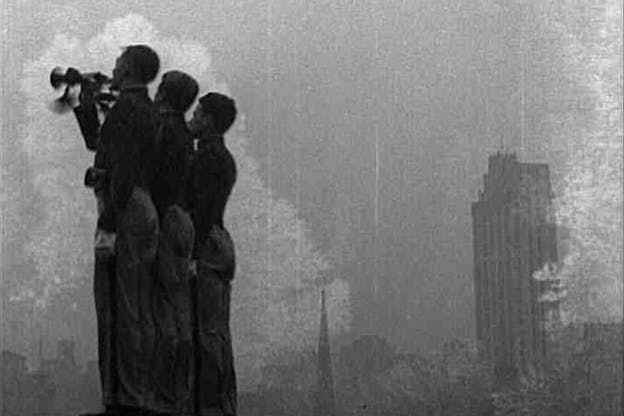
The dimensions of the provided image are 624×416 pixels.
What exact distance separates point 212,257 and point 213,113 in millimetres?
1266

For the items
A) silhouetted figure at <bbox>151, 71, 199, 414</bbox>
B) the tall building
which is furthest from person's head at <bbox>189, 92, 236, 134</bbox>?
the tall building

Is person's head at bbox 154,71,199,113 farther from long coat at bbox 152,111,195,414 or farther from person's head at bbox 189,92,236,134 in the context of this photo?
person's head at bbox 189,92,236,134

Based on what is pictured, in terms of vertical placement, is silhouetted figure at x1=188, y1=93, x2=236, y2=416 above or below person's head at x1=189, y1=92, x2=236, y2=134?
below

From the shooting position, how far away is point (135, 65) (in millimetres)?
9438

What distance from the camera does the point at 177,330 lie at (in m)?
9.41

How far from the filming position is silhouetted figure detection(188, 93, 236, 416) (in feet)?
32.4

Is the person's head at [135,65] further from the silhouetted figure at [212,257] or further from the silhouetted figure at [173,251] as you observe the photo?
the silhouetted figure at [212,257]

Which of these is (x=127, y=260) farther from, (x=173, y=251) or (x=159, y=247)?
(x=173, y=251)

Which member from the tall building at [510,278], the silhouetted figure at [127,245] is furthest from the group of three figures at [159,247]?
the tall building at [510,278]

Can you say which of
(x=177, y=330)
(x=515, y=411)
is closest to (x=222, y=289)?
(x=177, y=330)

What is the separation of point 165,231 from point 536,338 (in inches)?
2439

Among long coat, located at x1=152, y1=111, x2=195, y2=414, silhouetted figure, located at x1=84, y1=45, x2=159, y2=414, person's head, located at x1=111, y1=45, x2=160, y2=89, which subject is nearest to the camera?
silhouetted figure, located at x1=84, y1=45, x2=159, y2=414

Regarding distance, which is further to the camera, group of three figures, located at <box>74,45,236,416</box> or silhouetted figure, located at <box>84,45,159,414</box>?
group of three figures, located at <box>74,45,236,416</box>

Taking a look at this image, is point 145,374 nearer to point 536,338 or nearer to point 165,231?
point 165,231
